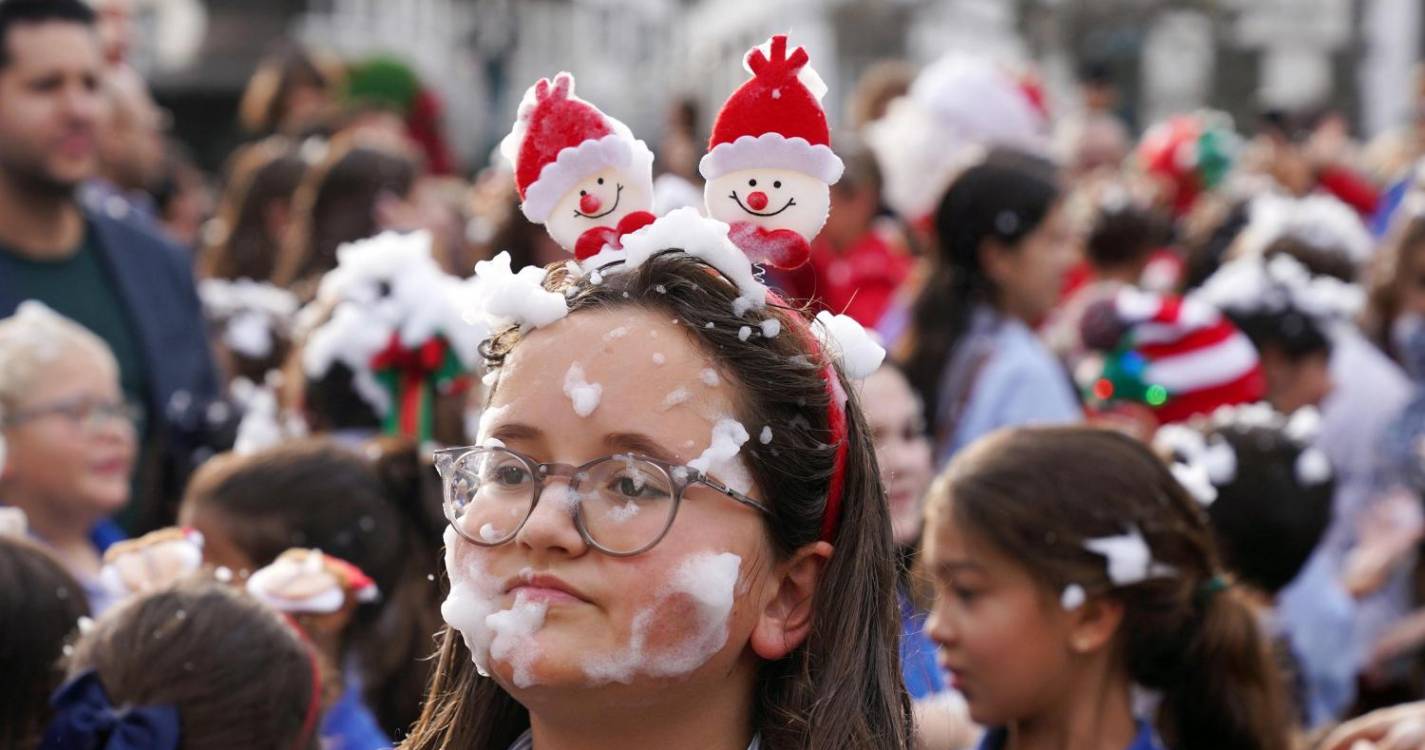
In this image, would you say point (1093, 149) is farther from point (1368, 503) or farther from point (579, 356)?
point (579, 356)

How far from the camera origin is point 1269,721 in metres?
3.54

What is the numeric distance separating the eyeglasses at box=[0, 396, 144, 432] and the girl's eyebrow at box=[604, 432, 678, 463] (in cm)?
252

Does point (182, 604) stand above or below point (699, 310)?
below

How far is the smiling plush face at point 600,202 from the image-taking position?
7.63 feet

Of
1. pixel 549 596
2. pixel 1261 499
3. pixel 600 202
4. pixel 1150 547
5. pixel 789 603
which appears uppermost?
pixel 600 202

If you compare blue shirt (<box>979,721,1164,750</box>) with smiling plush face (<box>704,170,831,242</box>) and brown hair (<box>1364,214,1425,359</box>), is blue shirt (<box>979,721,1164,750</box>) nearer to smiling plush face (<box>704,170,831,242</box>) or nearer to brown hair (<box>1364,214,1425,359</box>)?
smiling plush face (<box>704,170,831,242</box>)

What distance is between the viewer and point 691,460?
2123mm

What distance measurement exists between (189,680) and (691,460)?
105cm

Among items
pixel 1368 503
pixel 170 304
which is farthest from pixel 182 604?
pixel 1368 503

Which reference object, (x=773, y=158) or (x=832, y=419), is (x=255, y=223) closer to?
(x=773, y=158)

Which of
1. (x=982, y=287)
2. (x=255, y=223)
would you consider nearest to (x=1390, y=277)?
(x=982, y=287)

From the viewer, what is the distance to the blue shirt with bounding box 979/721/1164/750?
3336 millimetres

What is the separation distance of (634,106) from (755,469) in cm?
3370

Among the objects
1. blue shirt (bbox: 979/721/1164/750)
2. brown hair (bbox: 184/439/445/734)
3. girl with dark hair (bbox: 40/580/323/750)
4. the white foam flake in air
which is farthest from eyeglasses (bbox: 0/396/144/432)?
the white foam flake in air
